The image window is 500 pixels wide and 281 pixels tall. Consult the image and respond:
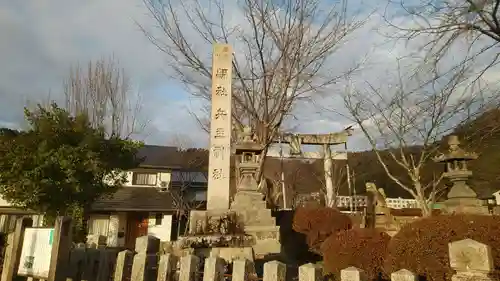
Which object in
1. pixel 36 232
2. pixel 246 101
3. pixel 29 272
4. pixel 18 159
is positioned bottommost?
pixel 29 272

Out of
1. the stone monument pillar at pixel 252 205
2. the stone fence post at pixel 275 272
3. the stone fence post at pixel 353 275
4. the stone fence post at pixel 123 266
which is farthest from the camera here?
the stone monument pillar at pixel 252 205

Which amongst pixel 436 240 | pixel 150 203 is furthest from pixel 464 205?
pixel 150 203

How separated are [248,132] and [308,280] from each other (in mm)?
11246

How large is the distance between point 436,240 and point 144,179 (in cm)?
2344

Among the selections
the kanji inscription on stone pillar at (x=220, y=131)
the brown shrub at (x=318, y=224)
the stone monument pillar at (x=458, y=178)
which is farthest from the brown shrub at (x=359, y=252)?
the stone monument pillar at (x=458, y=178)

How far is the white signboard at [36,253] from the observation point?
591cm

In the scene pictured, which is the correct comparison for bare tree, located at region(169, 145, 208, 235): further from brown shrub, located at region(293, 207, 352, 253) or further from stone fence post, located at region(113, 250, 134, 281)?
stone fence post, located at region(113, 250, 134, 281)

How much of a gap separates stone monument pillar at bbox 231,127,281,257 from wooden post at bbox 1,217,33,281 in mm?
5919

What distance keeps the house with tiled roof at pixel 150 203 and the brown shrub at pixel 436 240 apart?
61.8ft

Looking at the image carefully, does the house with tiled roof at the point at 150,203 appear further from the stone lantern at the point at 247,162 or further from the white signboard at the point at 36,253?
Result: the white signboard at the point at 36,253

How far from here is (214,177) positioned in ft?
38.9

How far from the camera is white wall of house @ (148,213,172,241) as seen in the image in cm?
2447

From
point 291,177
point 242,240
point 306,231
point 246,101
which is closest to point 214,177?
point 242,240

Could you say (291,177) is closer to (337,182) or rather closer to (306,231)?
(337,182)
